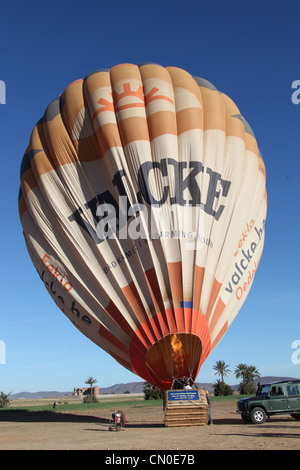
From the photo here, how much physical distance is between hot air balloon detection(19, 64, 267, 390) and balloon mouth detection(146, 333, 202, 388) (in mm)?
37

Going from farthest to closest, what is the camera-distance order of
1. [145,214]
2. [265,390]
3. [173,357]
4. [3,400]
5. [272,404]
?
1. [3,400]
2. [265,390]
3. [272,404]
4. [145,214]
5. [173,357]

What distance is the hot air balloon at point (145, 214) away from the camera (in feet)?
49.0

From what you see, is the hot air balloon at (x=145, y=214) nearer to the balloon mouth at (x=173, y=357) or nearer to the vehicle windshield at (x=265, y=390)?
the balloon mouth at (x=173, y=357)

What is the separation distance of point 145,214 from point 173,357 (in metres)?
5.06

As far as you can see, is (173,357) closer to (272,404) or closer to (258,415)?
(258,415)

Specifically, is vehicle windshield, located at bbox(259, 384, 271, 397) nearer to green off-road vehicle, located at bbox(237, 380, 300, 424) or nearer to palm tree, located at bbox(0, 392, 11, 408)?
green off-road vehicle, located at bbox(237, 380, 300, 424)

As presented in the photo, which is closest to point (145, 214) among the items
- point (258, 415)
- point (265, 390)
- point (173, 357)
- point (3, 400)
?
point (173, 357)

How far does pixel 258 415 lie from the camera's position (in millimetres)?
15273

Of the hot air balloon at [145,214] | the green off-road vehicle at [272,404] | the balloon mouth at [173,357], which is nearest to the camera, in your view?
the balloon mouth at [173,357]

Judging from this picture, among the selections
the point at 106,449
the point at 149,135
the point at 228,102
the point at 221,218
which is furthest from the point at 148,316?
the point at 228,102

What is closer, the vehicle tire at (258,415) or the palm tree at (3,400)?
the vehicle tire at (258,415)

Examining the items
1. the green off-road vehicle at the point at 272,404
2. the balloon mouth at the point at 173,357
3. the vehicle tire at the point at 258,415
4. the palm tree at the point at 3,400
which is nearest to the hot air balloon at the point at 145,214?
the balloon mouth at the point at 173,357

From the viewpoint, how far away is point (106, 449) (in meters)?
9.60

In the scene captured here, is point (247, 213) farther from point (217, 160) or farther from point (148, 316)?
point (148, 316)
